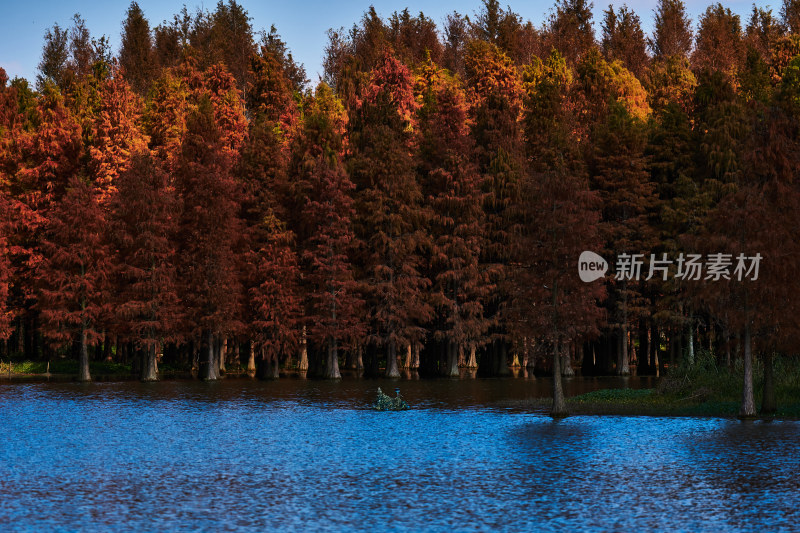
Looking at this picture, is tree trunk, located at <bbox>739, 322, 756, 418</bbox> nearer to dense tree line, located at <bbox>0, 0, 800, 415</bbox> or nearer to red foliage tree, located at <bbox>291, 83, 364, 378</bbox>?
dense tree line, located at <bbox>0, 0, 800, 415</bbox>

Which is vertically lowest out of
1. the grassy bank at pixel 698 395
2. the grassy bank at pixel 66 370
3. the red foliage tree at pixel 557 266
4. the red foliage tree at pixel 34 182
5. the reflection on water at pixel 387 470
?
the reflection on water at pixel 387 470

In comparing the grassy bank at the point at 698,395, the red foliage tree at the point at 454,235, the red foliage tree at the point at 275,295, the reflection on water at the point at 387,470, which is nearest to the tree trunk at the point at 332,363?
the red foliage tree at the point at 275,295

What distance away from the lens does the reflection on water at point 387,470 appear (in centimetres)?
1895

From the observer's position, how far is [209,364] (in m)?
74.0

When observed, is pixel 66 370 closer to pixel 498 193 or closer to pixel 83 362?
pixel 83 362

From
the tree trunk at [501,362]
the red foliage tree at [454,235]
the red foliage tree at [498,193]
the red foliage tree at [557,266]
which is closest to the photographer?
the red foliage tree at [557,266]

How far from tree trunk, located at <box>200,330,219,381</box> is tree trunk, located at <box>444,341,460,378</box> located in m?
19.1

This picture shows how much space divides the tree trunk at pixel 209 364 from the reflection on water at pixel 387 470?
27.4 m

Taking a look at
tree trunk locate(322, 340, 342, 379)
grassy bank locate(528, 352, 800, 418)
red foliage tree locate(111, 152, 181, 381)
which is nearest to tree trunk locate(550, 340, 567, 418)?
grassy bank locate(528, 352, 800, 418)

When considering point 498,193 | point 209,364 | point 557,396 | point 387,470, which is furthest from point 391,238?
point 387,470

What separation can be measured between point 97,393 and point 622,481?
42942 millimetres

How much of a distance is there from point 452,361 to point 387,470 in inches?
2050

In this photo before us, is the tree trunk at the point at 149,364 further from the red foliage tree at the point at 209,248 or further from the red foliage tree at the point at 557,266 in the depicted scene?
the red foliage tree at the point at 557,266

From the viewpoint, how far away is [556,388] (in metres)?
41.3
